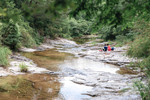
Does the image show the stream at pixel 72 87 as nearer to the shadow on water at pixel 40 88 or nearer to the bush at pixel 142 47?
the shadow on water at pixel 40 88

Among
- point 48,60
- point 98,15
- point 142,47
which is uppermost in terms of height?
point 98,15

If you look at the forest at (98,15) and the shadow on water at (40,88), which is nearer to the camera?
the forest at (98,15)

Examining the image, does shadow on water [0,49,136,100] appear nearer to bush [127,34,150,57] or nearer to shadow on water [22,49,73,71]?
shadow on water [22,49,73,71]

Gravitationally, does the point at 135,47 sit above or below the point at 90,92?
above

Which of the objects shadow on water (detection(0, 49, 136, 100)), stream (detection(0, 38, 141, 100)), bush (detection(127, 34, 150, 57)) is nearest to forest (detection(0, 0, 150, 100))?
bush (detection(127, 34, 150, 57))

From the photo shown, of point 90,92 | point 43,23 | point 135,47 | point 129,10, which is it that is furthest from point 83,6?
point 43,23

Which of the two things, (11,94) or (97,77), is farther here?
(97,77)

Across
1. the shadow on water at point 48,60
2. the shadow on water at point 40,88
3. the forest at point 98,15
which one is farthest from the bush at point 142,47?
the shadow on water at point 48,60

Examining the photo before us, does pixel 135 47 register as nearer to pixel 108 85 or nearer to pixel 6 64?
pixel 108 85

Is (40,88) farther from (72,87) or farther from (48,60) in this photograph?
(48,60)

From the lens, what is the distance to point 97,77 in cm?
1049

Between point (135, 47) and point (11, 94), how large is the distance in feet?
22.6

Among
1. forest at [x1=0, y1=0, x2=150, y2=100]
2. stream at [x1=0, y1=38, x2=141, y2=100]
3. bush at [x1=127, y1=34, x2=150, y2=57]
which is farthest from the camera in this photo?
bush at [x1=127, y1=34, x2=150, y2=57]

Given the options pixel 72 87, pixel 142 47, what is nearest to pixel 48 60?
pixel 72 87
